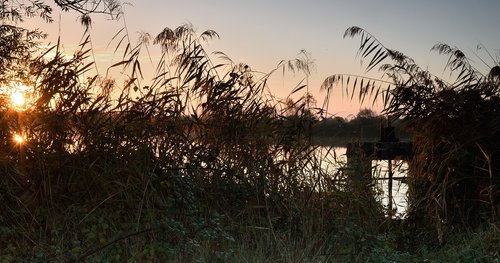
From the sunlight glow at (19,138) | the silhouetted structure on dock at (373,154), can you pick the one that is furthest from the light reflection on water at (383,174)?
the sunlight glow at (19,138)

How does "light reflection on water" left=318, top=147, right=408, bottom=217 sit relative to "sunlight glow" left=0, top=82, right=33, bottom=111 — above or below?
below

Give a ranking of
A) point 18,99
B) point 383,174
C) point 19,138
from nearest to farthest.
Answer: point 19,138
point 18,99
point 383,174

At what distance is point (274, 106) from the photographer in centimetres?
762

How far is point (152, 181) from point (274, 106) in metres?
1.90

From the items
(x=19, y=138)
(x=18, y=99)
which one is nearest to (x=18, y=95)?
(x=18, y=99)

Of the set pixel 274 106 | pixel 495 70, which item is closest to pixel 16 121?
pixel 274 106

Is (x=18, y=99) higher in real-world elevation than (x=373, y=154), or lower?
higher

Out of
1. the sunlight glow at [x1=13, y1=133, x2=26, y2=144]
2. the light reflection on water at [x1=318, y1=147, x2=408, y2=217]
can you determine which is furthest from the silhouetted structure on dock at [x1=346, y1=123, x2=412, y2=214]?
the sunlight glow at [x1=13, y1=133, x2=26, y2=144]

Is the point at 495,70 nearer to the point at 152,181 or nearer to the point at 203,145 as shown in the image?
the point at 203,145

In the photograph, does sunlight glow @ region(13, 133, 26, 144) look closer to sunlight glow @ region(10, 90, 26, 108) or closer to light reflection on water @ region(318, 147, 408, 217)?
sunlight glow @ region(10, 90, 26, 108)

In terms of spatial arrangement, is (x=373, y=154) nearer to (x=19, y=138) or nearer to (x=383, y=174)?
(x=383, y=174)

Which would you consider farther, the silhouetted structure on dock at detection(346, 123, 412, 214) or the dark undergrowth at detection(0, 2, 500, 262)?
the silhouetted structure on dock at detection(346, 123, 412, 214)

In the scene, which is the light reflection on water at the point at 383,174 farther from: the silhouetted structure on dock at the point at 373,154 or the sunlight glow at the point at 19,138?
the sunlight glow at the point at 19,138

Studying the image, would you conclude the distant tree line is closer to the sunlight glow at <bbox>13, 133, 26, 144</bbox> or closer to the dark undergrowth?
the dark undergrowth
